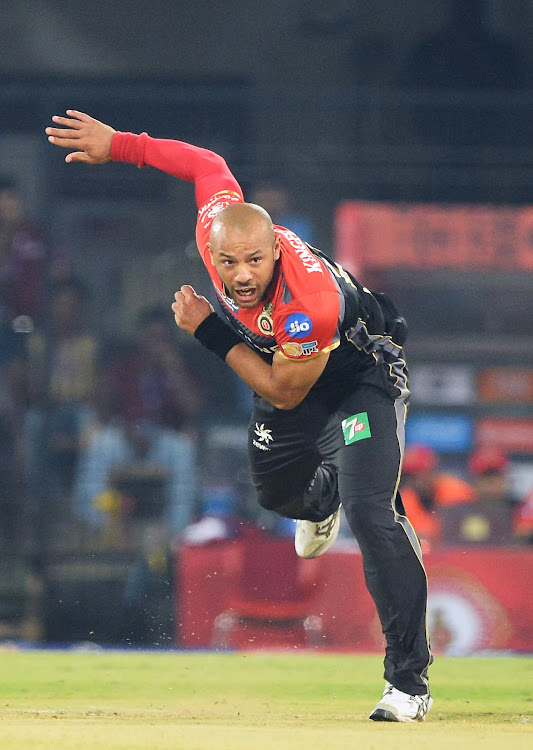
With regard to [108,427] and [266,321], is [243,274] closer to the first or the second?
[266,321]

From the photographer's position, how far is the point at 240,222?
13.5ft

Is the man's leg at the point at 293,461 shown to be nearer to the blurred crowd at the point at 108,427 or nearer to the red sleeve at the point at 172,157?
the red sleeve at the point at 172,157

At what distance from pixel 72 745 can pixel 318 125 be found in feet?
20.4

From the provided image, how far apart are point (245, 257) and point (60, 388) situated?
15.8 ft

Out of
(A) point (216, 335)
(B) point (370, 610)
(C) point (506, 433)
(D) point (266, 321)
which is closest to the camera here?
(D) point (266, 321)

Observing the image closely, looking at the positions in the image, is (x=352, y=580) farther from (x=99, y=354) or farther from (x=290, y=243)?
(x=290, y=243)

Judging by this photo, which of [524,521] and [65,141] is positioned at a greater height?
[65,141]

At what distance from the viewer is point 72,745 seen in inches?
134

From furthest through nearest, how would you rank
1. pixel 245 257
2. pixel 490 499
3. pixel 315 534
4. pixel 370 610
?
pixel 490 499 → pixel 370 610 → pixel 315 534 → pixel 245 257

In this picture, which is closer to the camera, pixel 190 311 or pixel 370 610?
pixel 190 311

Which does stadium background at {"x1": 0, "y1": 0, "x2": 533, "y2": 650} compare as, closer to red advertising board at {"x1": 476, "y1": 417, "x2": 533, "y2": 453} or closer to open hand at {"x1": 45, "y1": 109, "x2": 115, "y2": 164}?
red advertising board at {"x1": 476, "y1": 417, "x2": 533, "y2": 453}

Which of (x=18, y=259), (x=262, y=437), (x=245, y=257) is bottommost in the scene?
(x=262, y=437)

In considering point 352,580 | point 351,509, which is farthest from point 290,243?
point 352,580

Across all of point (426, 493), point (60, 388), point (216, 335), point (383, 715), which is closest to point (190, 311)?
point (216, 335)
